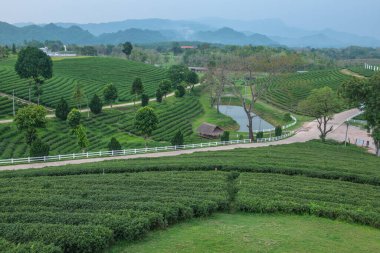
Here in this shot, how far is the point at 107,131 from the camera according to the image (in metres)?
53.7

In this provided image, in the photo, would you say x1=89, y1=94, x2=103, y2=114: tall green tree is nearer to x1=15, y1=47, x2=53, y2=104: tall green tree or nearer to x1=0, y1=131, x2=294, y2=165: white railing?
x1=15, y1=47, x2=53, y2=104: tall green tree

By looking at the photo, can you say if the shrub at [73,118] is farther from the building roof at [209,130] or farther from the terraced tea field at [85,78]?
the building roof at [209,130]

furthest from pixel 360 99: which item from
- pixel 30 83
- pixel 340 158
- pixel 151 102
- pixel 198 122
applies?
pixel 30 83

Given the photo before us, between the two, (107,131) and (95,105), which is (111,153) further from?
(95,105)

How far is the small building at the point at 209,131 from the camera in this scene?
2153 inches

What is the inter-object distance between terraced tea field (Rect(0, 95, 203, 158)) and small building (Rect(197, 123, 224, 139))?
133 centimetres

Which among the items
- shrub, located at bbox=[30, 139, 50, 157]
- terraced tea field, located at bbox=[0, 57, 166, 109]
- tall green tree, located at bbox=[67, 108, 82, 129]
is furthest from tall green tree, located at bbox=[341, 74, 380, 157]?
terraced tea field, located at bbox=[0, 57, 166, 109]

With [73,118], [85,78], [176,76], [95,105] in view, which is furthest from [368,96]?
[85,78]

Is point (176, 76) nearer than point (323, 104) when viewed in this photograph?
No

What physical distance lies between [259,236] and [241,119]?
6256 centimetres

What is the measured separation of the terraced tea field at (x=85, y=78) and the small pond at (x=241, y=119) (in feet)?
54.8

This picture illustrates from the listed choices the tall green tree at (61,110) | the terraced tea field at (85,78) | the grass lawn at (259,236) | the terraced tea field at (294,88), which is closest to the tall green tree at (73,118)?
the tall green tree at (61,110)

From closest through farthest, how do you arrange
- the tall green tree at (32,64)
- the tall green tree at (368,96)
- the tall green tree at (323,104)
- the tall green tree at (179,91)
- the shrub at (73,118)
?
the tall green tree at (368,96) → the shrub at (73,118) → the tall green tree at (323,104) → the tall green tree at (32,64) → the tall green tree at (179,91)

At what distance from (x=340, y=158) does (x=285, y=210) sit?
59.1ft
